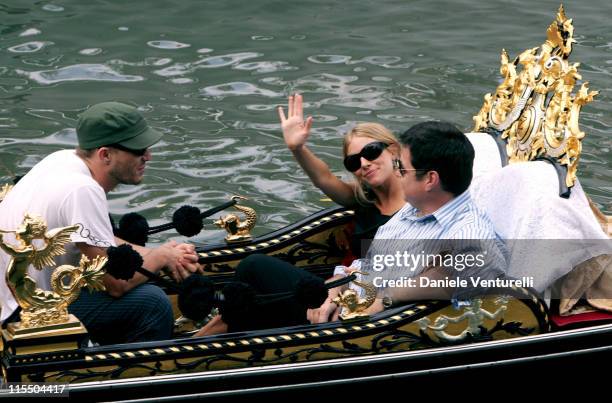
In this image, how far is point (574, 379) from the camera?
465 centimetres

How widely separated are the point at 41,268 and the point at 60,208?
282 mm

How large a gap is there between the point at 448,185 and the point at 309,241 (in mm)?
1172

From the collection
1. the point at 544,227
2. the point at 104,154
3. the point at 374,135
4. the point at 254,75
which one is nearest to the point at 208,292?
the point at 104,154

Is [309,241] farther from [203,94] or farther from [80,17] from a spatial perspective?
[80,17]

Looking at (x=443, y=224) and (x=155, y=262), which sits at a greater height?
(x=443, y=224)

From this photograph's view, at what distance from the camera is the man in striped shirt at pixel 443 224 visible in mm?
4340

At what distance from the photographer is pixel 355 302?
441 cm

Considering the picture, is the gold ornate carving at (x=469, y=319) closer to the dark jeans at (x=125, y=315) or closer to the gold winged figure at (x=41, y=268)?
the dark jeans at (x=125, y=315)

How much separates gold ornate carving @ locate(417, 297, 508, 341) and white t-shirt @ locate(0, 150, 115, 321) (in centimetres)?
116

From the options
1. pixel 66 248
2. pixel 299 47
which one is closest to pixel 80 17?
pixel 299 47

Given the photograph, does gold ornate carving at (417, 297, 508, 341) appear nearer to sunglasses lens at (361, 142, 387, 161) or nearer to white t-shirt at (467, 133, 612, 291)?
white t-shirt at (467, 133, 612, 291)

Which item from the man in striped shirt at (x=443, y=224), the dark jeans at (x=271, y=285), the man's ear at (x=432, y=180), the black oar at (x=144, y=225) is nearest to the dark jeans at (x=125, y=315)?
the dark jeans at (x=271, y=285)

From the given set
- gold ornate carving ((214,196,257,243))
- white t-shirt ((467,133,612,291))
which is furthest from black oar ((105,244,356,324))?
gold ornate carving ((214,196,257,243))

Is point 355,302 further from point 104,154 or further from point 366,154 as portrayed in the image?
point 104,154
